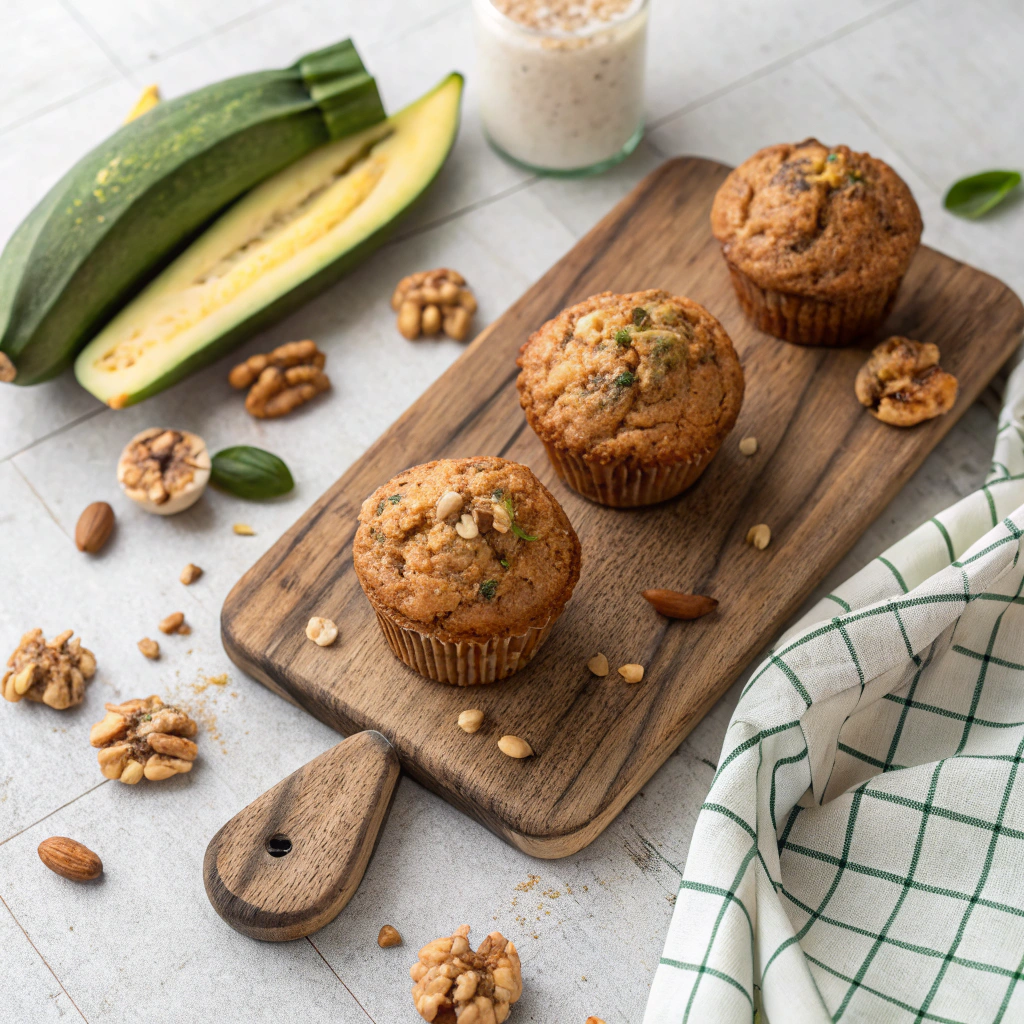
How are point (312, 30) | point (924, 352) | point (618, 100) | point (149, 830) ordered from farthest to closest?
point (312, 30), point (618, 100), point (924, 352), point (149, 830)

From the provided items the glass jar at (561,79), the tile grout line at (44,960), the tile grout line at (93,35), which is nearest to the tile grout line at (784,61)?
the glass jar at (561,79)

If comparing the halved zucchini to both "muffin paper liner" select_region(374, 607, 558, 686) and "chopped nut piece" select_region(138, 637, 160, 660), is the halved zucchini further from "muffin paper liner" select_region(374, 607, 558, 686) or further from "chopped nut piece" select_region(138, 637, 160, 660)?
"muffin paper liner" select_region(374, 607, 558, 686)

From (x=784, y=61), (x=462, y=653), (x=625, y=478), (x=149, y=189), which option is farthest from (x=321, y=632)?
(x=784, y=61)

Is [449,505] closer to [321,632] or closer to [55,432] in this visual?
[321,632]

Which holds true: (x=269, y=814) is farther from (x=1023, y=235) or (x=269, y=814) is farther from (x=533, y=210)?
(x=1023, y=235)

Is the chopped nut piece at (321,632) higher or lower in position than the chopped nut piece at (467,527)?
lower

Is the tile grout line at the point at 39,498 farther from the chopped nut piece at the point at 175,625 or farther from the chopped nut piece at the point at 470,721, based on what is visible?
the chopped nut piece at the point at 470,721

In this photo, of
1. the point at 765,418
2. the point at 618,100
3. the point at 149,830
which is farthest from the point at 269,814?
the point at 618,100
